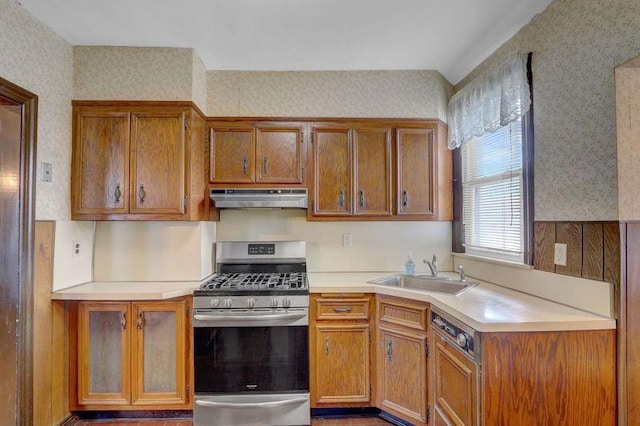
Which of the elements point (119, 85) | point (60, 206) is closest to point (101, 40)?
point (119, 85)

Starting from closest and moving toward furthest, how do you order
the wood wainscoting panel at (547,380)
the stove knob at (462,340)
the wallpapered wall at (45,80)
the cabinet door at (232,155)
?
the wood wainscoting panel at (547,380) → the stove knob at (462,340) → the wallpapered wall at (45,80) → the cabinet door at (232,155)

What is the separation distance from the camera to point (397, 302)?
2.07m

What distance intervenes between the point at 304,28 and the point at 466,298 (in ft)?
6.35

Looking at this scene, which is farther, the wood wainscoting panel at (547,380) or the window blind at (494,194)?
the window blind at (494,194)

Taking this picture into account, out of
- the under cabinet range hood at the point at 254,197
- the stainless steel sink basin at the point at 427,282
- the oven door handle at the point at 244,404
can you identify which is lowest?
the oven door handle at the point at 244,404

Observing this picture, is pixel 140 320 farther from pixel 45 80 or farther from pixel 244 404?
pixel 45 80

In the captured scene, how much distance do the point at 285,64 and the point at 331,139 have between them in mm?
683

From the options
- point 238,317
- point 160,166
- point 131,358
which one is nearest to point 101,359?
point 131,358

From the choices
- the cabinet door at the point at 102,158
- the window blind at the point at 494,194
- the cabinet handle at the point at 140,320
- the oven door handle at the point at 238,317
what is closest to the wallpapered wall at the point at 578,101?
the window blind at the point at 494,194

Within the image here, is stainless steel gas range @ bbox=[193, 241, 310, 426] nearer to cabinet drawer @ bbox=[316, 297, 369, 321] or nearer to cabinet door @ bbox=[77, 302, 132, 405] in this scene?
cabinet drawer @ bbox=[316, 297, 369, 321]

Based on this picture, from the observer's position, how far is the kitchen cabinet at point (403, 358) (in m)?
1.96

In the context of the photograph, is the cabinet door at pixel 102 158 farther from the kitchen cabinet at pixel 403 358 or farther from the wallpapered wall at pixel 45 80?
the kitchen cabinet at pixel 403 358

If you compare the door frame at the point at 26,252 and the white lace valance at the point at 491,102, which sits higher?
the white lace valance at the point at 491,102

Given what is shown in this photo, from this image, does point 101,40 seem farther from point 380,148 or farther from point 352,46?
point 380,148
